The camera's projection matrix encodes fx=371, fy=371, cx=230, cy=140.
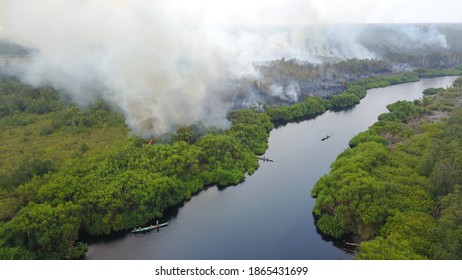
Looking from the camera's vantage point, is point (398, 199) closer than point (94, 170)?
Yes

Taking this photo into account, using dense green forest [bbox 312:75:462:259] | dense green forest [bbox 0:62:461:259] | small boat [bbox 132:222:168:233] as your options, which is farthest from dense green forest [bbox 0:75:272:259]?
dense green forest [bbox 312:75:462:259]

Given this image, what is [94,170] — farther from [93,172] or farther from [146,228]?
[146,228]

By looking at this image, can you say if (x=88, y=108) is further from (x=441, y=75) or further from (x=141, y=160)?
(x=441, y=75)

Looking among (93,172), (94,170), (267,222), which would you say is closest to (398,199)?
(267,222)

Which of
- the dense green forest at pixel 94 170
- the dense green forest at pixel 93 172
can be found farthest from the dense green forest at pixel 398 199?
the dense green forest at pixel 93 172

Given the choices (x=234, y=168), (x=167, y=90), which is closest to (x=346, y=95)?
(x=167, y=90)

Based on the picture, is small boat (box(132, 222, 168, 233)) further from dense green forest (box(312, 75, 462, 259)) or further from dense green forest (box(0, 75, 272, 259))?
dense green forest (box(312, 75, 462, 259))
